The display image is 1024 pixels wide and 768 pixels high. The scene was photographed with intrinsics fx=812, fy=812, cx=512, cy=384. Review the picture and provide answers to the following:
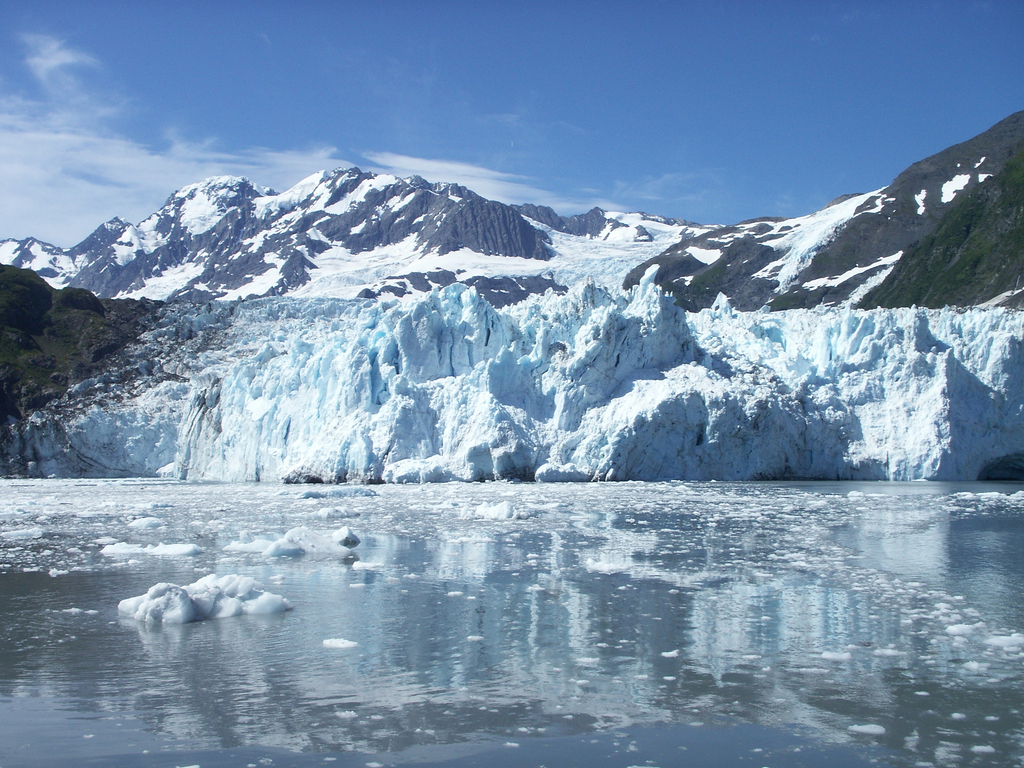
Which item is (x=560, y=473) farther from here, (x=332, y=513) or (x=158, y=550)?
(x=158, y=550)

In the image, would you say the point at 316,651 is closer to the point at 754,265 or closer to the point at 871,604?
the point at 871,604

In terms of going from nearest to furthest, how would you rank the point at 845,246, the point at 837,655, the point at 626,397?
the point at 837,655, the point at 626,397, the point at 845,246

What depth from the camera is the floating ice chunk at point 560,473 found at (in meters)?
23.6

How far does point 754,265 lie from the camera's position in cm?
9356

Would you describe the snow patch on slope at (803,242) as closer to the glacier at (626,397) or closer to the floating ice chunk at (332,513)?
the glacier at (626,397)

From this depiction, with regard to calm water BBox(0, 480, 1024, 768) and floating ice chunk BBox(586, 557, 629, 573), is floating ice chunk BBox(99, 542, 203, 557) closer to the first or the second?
calm water BBox(0, 480, 1024, 768)

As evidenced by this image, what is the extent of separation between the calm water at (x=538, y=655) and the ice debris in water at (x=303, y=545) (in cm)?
25

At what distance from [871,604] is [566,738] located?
4158 mm

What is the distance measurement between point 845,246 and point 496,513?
80.3m

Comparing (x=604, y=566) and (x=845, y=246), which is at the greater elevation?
(x=845, y=246)

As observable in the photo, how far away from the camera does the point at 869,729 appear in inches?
172

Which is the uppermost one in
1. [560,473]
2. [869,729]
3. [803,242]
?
[803,242]

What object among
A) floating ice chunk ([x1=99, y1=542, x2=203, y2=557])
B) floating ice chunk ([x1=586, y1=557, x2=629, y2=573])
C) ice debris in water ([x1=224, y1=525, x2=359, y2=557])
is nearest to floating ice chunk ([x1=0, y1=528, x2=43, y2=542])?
floating ice chunk ([x1=99, y1=542, x2=203, y2=557])

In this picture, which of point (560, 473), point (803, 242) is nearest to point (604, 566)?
point (560, 473)
